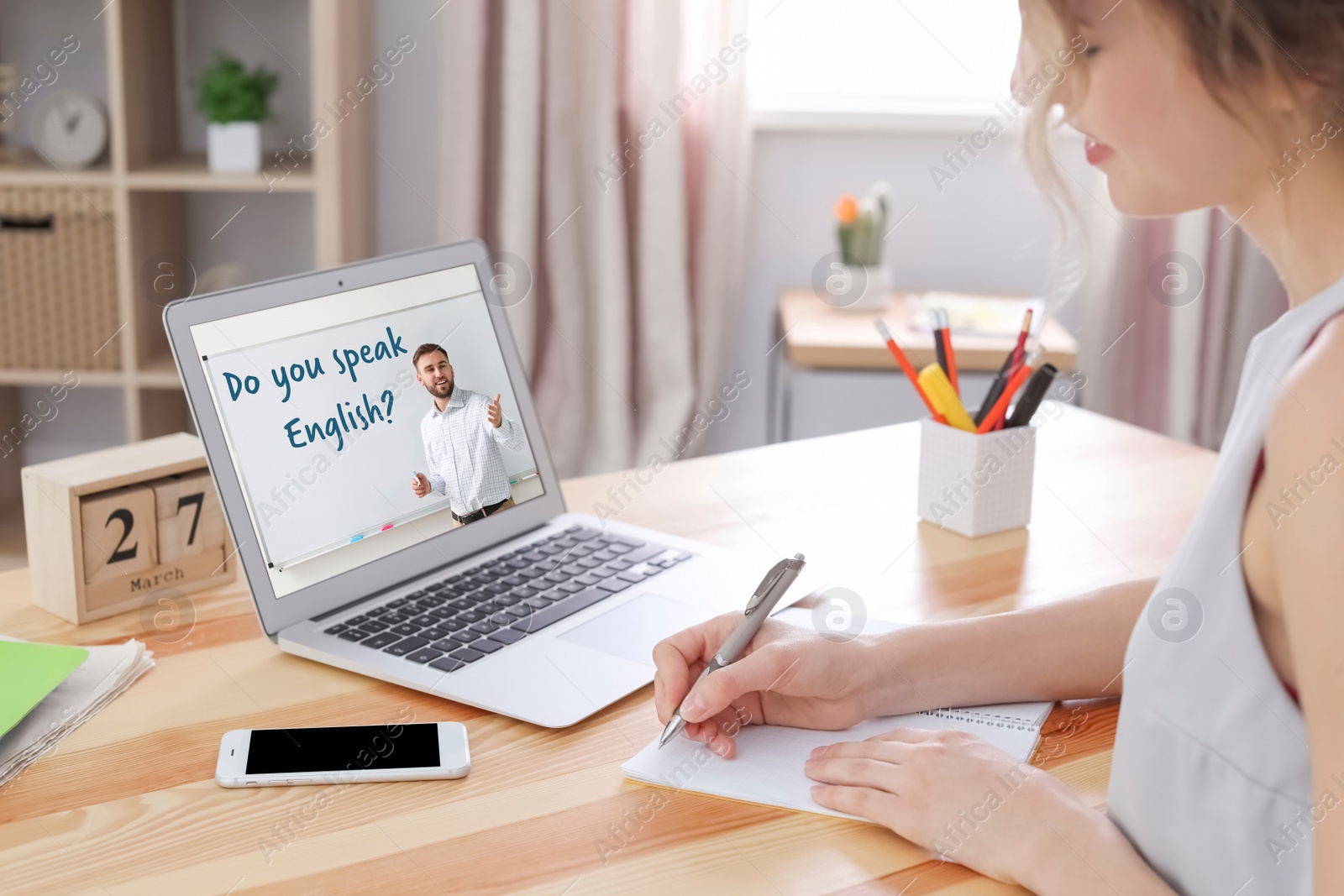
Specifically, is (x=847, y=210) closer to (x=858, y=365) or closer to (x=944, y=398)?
(x=858, y=365)

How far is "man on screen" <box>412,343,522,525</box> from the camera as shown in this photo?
3.20ft

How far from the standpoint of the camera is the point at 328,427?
0.92 metres

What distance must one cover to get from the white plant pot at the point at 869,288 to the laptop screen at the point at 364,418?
1510 millimetres

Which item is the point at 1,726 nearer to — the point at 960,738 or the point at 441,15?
the point at 960,738

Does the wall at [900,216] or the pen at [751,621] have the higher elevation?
the wall at [900,216]

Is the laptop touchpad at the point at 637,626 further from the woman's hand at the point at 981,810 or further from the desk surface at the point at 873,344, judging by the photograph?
the desk surface at the point at 873,344

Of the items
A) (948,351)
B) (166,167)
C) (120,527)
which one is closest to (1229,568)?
(948,351)

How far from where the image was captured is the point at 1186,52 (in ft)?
1.90

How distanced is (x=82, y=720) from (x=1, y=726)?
6 centimetres

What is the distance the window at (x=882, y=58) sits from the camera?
2.69 m

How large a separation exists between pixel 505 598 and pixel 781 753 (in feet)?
0.91

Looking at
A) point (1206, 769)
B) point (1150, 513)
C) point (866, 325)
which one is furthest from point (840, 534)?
point (866, 325)

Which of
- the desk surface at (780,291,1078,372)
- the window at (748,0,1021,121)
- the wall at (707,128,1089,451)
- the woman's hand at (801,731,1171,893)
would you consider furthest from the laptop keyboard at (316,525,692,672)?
the window at (748,0,1021,121)

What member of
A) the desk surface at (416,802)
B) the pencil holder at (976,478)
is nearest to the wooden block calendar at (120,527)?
the desk surface at (416,802)
